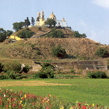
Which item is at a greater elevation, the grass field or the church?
the church

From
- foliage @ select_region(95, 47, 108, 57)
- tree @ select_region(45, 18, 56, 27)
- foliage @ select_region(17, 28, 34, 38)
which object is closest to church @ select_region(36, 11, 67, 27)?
tree @ select_region(45, 18, 56, 27)

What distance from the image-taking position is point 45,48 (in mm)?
64062

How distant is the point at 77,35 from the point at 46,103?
74638 millimetres

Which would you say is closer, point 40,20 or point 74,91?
point 74,91

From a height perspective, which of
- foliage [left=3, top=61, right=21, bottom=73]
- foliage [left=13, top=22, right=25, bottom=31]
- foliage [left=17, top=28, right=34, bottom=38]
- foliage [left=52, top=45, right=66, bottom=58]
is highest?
foliage [left=13, top=22, right=25, bottom=31]

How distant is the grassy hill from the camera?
58.0 m

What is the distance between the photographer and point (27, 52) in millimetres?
58906

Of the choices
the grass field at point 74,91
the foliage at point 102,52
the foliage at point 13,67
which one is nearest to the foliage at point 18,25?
the foliage at point 102,52

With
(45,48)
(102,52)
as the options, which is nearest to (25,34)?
(45,48)

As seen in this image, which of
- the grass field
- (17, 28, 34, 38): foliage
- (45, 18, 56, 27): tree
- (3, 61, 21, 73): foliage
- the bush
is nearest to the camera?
the grass field

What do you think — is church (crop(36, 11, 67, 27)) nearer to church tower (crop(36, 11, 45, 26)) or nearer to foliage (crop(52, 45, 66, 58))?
church tower (crop(36, 11, 45, 26))

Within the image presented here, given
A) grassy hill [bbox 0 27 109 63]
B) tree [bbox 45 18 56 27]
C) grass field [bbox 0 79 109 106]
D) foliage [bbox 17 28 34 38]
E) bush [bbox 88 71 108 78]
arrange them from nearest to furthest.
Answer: grass field [bbox 0 79 109 106] < bush [bbox 88 71 108 78] < grassy hill [bbox 0 27 109 63] < foliage [bbox 17 28 34 38] < tree [bbox 45 18 56 27]

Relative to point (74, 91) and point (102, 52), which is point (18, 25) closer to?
point (102, 52)

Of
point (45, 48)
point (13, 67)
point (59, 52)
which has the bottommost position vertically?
point (13, 67)
